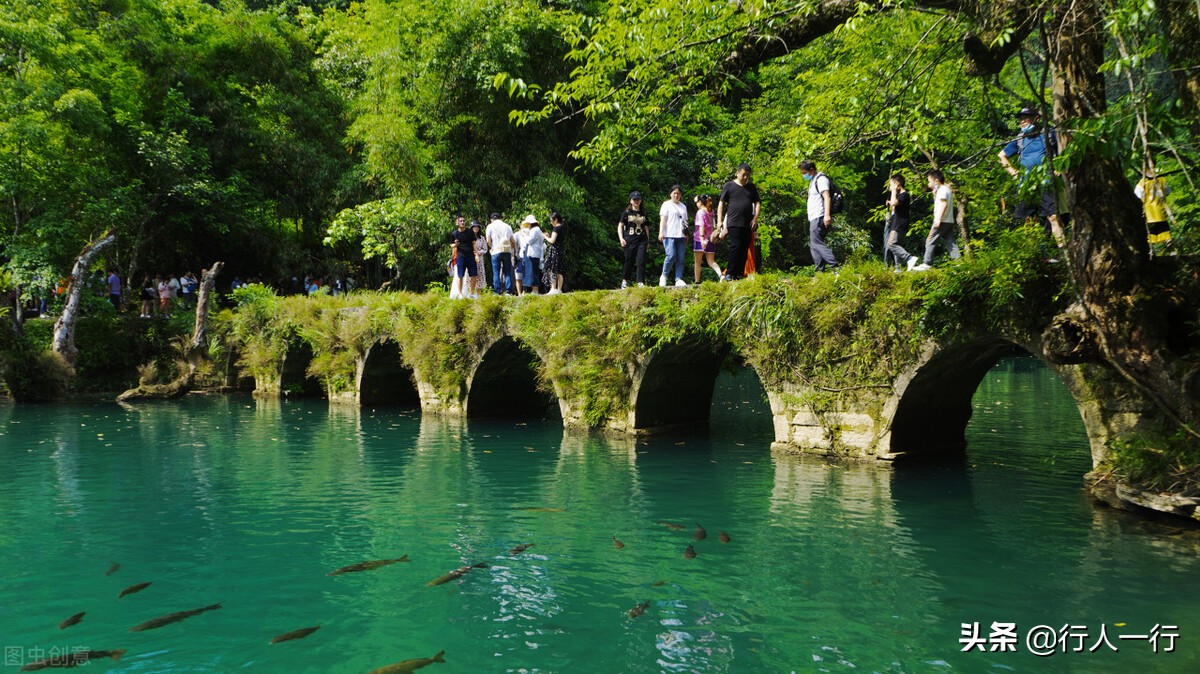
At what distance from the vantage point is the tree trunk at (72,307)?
2259cm

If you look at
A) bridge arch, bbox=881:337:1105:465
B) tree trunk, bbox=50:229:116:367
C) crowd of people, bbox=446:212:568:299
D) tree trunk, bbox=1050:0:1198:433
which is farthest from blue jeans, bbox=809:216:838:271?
tree trunk, bbox=50:229:116:367

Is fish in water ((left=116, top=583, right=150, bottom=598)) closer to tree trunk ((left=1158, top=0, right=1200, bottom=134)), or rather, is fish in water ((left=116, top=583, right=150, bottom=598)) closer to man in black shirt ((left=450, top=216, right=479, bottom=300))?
tree trunk ((left=1158, top=0, right=1200, bottom=134))

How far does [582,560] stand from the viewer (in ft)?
25.0

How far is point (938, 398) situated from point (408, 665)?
8515 millimetres

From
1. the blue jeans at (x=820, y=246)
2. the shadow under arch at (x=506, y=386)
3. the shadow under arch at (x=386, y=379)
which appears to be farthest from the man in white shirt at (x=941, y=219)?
the shadow under arch at (x=386, y=379)

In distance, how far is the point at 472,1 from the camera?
22.5 meters

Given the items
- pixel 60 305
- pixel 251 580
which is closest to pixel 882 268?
pixel 251 580

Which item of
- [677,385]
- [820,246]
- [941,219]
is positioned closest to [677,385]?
[677,385]

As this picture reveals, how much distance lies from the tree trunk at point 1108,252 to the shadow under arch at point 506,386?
11.0 meters

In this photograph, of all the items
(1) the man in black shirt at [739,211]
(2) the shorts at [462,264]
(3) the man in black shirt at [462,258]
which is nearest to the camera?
(1) the man in black shirt at [739,211]

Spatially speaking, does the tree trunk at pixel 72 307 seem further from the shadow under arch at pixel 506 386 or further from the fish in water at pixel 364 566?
the fish in water at pixel 364 566

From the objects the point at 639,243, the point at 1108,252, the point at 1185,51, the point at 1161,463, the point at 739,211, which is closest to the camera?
the point at 1185,51

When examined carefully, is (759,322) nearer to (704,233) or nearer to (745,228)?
(745,228)

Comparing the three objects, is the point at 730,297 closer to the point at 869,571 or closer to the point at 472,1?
the point at 869,571
